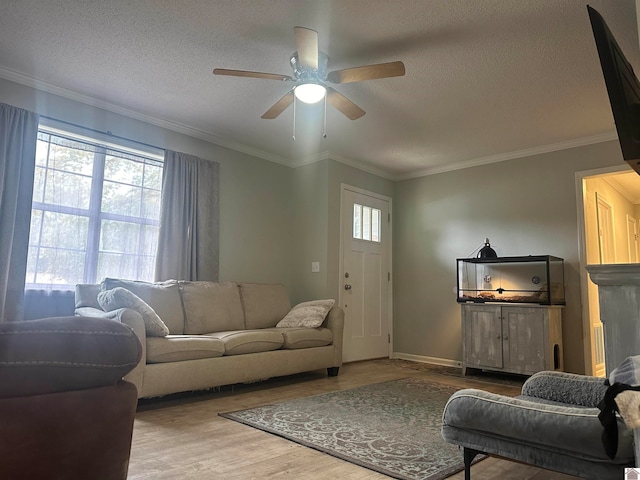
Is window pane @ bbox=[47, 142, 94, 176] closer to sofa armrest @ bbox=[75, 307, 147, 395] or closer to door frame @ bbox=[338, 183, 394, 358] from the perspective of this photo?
sofa armrest @ bbox=[75, 307, 147, 395]

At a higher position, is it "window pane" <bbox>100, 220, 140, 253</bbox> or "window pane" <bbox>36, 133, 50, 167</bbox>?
"window pane" <bbox>36, 133, 50, 167</bbox>

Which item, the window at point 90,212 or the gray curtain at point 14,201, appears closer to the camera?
the gray curtain at point 14,201

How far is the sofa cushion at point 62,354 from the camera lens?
2.60 feet

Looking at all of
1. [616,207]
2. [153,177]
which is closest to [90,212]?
[153,177]

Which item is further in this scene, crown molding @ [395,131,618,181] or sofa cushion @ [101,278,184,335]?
crown molding @ [395,131,618,181]

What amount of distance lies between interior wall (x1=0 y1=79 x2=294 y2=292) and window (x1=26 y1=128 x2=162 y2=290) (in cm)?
25

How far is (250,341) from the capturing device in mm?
3750


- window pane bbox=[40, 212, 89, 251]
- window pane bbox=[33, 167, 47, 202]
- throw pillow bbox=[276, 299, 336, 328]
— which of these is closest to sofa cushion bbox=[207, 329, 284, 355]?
throw pillow bbox=[276, 299, 336, 328]

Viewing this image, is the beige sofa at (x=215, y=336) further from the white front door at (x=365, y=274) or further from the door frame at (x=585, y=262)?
the door frame at (x=585, y=262)

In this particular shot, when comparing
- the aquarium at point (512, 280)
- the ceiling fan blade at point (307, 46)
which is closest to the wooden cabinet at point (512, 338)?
the aquarium at point (512, 280)

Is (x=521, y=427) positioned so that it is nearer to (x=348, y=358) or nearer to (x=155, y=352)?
(x=155, y=352)

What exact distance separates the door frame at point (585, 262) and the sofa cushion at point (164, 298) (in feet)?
13.0

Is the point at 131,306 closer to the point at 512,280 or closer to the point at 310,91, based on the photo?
the point at 310,91

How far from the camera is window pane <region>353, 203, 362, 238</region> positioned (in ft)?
18.2
